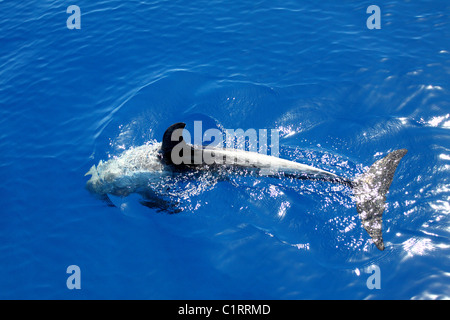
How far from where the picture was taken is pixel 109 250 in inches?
338

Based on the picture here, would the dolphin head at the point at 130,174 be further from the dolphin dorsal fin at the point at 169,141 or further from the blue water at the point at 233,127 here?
the blue water at the point at 233,127

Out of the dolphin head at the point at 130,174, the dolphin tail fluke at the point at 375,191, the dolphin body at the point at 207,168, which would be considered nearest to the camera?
the dolphin tail fluke at the point at 375,191

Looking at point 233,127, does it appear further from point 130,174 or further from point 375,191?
point 375,191

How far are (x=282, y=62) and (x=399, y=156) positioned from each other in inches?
241

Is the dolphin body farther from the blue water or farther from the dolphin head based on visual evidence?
the blue water

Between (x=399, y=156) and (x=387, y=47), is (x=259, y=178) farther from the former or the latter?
(x=387, y=47)

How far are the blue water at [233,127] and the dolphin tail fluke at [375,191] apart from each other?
27 cm

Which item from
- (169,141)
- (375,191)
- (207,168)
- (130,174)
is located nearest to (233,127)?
(207,168)

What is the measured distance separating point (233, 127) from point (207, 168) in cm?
213

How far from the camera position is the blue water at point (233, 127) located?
25.7 feet

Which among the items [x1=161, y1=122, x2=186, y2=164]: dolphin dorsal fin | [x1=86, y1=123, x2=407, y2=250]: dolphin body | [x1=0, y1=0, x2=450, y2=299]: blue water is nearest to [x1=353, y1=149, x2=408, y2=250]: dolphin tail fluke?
[x1=86, y1=123, x2=407, y2=250]: dolphin body

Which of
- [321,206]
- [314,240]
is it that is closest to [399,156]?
[321,206]

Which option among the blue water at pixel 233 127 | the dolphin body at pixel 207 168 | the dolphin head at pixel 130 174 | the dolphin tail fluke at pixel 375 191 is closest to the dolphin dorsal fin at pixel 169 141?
the dolphin body at pixel 207 168

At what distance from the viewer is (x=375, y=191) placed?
27.2ft
